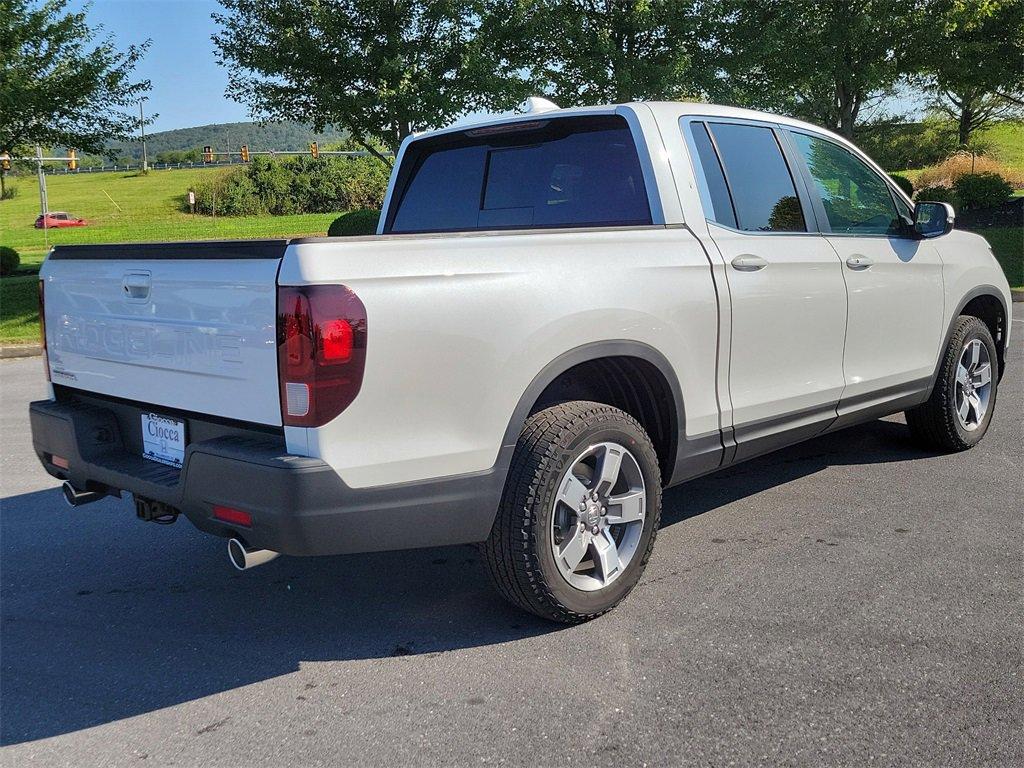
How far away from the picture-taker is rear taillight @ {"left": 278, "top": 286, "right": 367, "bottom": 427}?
2775 mm

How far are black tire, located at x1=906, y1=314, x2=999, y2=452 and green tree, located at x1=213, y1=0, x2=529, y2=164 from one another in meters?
14.4

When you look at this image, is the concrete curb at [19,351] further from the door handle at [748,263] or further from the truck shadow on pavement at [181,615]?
the door handle at [748,263]

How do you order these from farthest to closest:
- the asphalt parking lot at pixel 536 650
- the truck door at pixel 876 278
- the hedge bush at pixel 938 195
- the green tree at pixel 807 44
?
the hedge bush at pixel 938 195, the green tree at pixel 807 44, the truck door at pixel 876 278, the asphalt parking lot at pixel 536 650

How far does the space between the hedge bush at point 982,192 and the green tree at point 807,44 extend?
3.08 metres

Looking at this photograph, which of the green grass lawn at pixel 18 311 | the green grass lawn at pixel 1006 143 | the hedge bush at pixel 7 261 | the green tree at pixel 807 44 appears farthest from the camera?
the green grass lawn at pixel 1006 143

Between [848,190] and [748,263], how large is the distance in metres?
1.30

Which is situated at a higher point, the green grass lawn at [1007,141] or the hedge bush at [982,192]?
the green grass lawn at [1007,141]

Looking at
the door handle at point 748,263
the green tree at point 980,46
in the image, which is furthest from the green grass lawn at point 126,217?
the door handle at point 748,263

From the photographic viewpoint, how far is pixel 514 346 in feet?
10.3

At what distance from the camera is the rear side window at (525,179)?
4066 mm

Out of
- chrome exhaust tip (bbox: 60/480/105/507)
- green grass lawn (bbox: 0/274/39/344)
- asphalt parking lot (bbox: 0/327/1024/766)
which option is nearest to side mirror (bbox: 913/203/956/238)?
asphalt parking lot (bbox: 0/327/1024/766)

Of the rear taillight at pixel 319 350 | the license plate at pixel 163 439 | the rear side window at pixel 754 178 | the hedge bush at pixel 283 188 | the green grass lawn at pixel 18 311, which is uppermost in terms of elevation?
the hedge bush at pixel 283 188

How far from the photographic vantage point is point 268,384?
9.48 ft

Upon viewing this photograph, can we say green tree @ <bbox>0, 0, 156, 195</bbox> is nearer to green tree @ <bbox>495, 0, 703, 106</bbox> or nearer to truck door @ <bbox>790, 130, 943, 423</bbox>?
green tree @ <bbox>495, 0, 703, 106</bbox>
